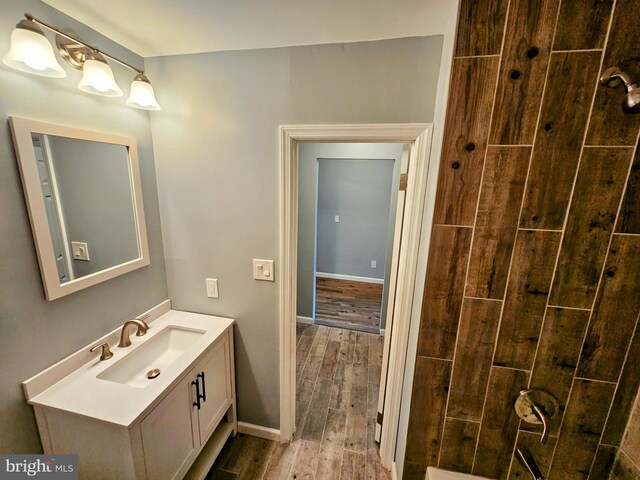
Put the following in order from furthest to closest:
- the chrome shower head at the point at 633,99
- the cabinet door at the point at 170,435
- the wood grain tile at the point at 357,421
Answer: the wood grain tile at the point at 357,421
the cabinet door at the point at 170,435
the chrome shower head at the point at 633,99

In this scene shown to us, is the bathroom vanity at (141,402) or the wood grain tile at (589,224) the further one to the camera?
the bathroom vanity at (141,402)

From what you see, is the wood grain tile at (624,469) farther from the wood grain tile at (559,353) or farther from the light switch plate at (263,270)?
the light switch plate at (263,270)

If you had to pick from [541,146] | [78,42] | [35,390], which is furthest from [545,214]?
[35,390]

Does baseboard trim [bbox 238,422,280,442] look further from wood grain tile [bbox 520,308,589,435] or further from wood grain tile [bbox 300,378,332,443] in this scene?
wood grain tile [bbox 520,308,589,435]

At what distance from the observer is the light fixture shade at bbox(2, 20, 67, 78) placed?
828 mm

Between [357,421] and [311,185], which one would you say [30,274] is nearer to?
[357,421]

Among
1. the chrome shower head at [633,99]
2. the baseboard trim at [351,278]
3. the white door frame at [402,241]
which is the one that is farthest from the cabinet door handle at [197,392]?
the baseboard trim at [351,278]

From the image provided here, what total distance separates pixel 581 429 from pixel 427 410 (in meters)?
0.55

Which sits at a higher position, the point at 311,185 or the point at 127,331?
the point at 311,185

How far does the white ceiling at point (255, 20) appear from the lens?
96cm

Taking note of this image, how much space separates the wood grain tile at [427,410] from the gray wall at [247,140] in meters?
0.84

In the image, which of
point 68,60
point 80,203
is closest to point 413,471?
point 80,203

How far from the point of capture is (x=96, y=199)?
4.07 ft

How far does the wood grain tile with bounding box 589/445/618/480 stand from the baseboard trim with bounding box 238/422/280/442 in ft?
5.24
